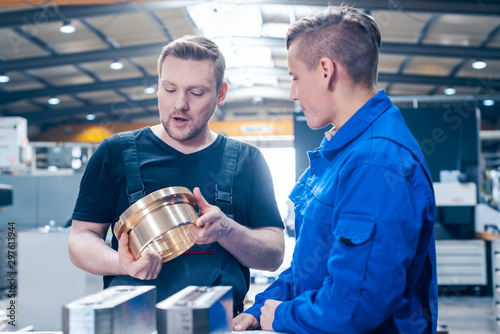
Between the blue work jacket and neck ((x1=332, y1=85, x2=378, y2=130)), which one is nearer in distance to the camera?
the blue work jacket

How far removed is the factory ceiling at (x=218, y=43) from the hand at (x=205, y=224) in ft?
12.6

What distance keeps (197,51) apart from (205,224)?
52 cm

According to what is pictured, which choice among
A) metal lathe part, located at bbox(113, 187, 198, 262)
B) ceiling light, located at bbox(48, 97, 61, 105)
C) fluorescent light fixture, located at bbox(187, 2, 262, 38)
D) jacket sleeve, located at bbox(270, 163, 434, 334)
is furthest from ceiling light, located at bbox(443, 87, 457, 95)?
metal lathe part, located at bbox(113, 187, 198, 262)

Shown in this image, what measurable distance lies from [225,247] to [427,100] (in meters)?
5.63

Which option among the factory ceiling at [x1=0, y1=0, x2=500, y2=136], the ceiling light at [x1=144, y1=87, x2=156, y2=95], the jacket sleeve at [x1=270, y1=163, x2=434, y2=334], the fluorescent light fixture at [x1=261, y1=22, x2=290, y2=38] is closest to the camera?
the jacket sleeve at [x1=270, y1=163, x2=434, y2=334]

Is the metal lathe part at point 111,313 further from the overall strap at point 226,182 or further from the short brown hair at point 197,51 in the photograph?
the short brown hair at point 197,51

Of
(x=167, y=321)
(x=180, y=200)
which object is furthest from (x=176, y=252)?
(x=167, y=321)

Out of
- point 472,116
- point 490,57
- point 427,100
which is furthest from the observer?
point 490,57

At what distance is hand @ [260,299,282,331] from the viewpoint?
2.82 ft

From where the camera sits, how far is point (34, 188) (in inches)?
209

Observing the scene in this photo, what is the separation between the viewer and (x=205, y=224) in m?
0.84

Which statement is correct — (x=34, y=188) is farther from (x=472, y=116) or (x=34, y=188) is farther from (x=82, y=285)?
(x=472, y=116)

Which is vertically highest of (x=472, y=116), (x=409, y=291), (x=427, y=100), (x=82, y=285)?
(x=427, y=100)

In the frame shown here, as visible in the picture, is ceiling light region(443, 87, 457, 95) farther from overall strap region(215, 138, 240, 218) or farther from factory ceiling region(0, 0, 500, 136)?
overall strap region(215, 138, 240, 218)
